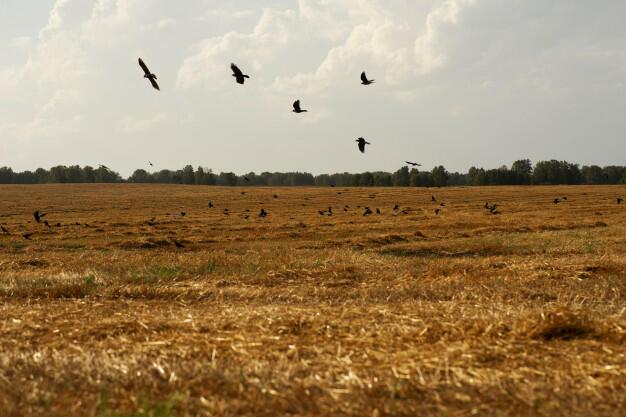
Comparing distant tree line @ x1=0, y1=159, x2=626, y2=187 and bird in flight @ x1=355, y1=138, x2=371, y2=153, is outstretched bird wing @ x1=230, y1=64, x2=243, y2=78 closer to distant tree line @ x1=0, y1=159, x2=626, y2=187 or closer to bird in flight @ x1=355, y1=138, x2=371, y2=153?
bird in flight @ x1=355, y1=138, x2=371, y2=153

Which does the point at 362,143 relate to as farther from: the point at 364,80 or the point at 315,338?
the point at 315,338

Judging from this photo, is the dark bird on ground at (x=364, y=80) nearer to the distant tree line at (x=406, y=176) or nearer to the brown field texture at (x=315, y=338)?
the brown field texture at (x=315, y=338)

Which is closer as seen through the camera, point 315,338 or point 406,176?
point 315,338

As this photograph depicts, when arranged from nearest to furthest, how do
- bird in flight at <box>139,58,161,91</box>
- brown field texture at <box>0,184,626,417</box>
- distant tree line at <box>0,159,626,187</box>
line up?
brown field texture at <box>0,184,626,417</box> → bird in flight at <box>139,58,161,91</box> → distant tree line at <box>0,159,626,187</box>

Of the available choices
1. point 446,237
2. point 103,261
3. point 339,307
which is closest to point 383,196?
point 446,237

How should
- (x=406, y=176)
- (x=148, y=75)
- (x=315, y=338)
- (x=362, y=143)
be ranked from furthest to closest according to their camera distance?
(x=406, y=176) < (x=362, y=143) < (x=148, y=75) < (x=315, y=338)

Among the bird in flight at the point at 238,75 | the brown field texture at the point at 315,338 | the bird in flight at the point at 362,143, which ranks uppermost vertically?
the bird in flight at the point at 238,75

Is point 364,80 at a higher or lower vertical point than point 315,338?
higher

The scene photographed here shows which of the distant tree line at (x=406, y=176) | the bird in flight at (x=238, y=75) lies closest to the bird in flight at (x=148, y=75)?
the bird in flight at (x=238, y=75)

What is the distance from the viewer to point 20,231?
101ft

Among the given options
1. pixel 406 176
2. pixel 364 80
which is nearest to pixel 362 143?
pixel 364 80

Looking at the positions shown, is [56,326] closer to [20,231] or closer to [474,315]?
[474,315]

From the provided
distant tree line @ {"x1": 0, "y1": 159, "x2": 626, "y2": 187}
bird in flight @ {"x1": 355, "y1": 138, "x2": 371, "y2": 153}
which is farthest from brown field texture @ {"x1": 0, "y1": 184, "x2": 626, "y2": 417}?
distant tree line @ {"x1": 0, "y1": 159, "x2": 626, "y2": 187}

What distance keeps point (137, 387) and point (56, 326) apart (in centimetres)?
306
